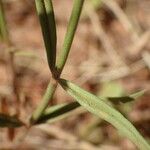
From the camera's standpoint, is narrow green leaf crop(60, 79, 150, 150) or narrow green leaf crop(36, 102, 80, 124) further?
narrow green leaf crop(36, 102, 80, 124)

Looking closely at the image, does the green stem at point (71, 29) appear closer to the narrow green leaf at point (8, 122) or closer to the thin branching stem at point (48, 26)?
the thin branching stem at point (48, 26)

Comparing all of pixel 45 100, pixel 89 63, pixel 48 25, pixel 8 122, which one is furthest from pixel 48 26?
pixel 89 63

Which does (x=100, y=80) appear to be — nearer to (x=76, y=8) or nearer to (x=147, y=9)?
(x=147, y=9)

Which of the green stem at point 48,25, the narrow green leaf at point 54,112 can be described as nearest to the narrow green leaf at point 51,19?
the green stem at point 48,25

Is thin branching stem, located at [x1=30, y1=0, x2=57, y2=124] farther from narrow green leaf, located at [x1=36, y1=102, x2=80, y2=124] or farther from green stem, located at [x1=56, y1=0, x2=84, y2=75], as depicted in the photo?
narrow green leaf, located at [x1=36, y1=102, x2=80, y2=124]

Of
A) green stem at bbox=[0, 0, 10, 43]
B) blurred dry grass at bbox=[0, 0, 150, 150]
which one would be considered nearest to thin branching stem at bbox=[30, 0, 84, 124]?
green stem at bbox=[0, 0, 10, 43]

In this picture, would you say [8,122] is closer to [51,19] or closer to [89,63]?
[51,19]

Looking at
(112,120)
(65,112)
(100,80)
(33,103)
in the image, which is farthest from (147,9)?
(112,120)
